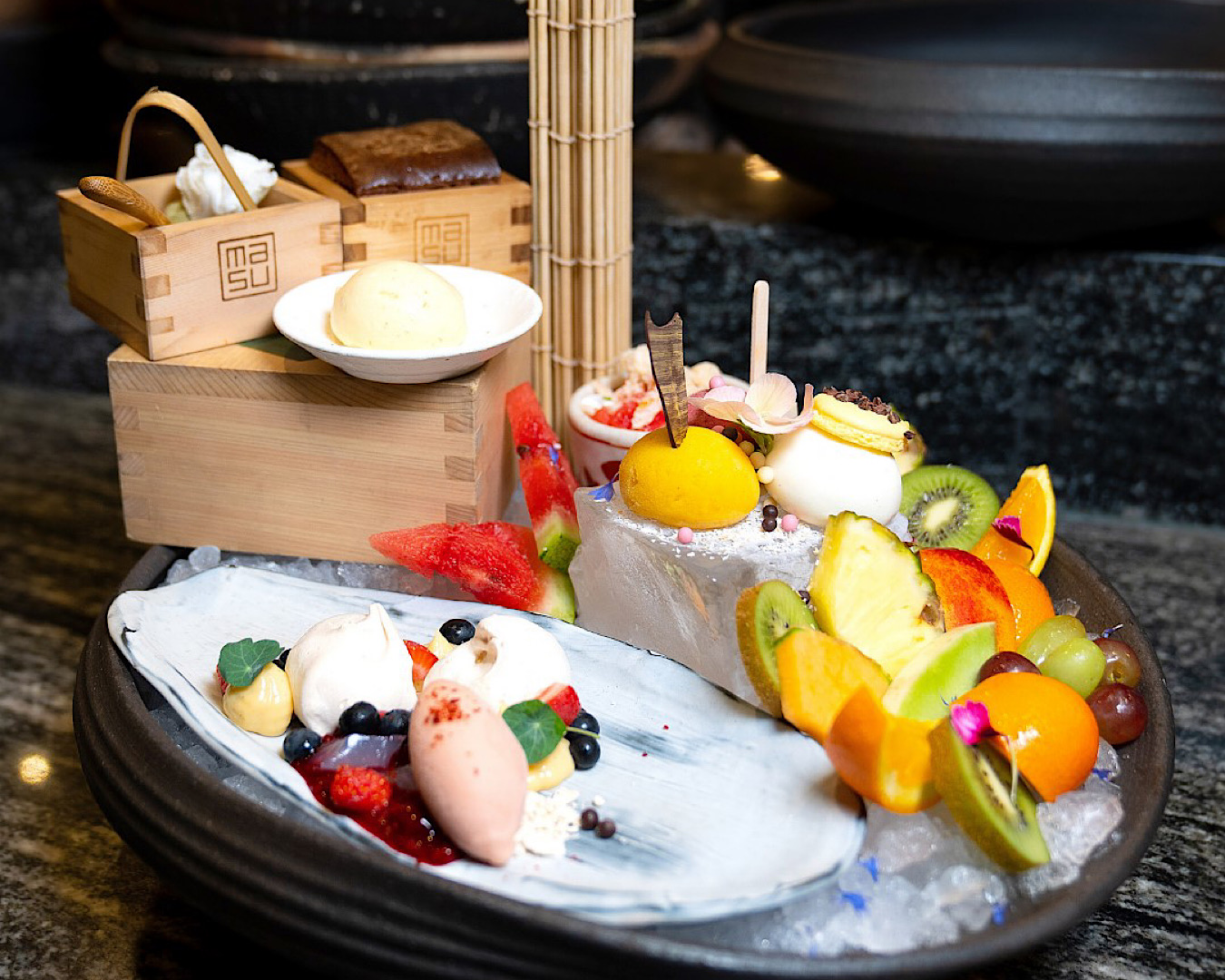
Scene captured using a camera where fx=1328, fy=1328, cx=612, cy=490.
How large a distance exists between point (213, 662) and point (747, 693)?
45 cm

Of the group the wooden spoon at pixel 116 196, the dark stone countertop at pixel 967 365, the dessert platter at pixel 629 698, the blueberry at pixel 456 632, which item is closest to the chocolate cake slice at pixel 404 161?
the dessert platter at pixel 629 698

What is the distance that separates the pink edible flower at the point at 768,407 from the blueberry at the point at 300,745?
43 centimetres

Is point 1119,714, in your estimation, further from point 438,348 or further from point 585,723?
point 438,348

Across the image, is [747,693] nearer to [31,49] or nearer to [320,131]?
[320,131]

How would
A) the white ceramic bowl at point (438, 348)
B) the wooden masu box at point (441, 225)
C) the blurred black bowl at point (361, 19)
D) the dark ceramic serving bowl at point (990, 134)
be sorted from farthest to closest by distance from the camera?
the blurred black bowl at point (361, 19) → the dark ceramic serving bowl at point (990, 134) → the wooden masu box at point (441, 225) → the white ceramic bowl at point (438, 348)

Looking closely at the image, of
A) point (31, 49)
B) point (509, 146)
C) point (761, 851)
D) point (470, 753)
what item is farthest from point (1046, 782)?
point (31, 49)

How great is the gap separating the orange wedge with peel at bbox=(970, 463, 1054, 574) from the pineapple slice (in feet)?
0.71

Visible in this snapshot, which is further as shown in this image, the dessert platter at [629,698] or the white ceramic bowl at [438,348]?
the white ceramic bowl at [438,348]

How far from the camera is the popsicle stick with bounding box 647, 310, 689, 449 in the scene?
1.12 meters

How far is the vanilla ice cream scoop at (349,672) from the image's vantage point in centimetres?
102

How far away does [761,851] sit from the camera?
0.92m

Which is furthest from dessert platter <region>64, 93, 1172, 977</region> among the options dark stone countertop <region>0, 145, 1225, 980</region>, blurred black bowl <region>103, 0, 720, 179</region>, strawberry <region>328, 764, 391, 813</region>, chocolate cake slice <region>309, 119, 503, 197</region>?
blurred black bowl <region>103, 0, 720, 179</region>

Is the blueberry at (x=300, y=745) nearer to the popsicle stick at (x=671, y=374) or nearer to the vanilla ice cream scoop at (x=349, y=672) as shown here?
the vanilla ice cream scoop at (x=349, y=672)

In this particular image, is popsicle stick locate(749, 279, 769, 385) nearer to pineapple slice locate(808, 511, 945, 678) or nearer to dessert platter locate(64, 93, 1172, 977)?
dessert platter locate(64, 93, 1172, 977)
